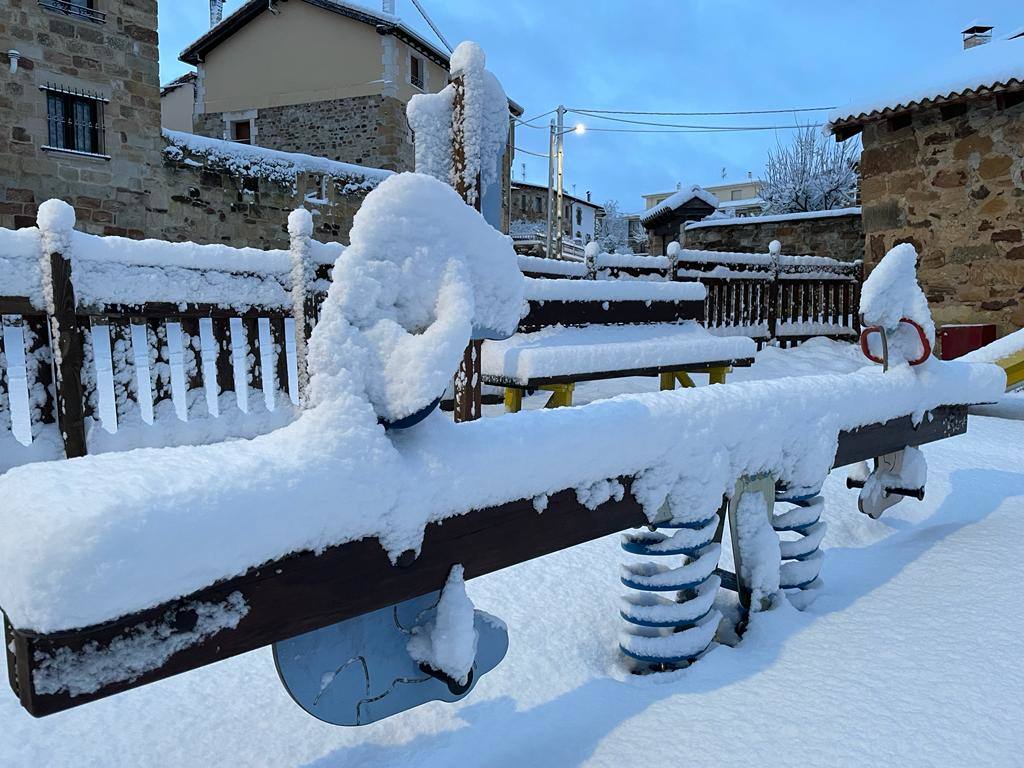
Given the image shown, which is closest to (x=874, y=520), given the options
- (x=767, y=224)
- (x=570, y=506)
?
(x=570, y=506)

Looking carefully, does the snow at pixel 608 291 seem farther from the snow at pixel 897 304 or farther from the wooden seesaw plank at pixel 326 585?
the wooden seesaw plank at pixel 326 585

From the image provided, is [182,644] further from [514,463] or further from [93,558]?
[514,463]

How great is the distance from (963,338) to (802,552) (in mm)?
6164

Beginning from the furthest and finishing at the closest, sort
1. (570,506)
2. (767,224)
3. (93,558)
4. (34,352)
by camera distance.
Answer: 1. (767,224)
2. (34,352)
3. (570,506)
4. (93,558)

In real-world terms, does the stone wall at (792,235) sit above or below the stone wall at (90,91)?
below

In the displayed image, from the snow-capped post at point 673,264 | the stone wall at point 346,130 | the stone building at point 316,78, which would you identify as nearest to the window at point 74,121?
the stone wall at point 346,130

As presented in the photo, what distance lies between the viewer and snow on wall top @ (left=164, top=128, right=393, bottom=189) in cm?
1117

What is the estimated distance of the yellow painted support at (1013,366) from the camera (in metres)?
4.50

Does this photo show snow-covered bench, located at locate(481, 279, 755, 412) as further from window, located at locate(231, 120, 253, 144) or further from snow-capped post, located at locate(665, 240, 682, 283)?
window, located at locate(231, 120, 253, 144)

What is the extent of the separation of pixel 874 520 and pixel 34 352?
4.05 meters

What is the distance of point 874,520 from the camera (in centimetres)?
335

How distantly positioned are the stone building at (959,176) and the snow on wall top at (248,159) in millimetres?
9118

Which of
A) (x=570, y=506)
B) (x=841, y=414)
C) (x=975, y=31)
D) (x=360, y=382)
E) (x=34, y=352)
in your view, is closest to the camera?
(x=360, y=382)

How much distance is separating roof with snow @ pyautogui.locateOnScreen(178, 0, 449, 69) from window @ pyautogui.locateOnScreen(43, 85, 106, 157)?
977 cm
